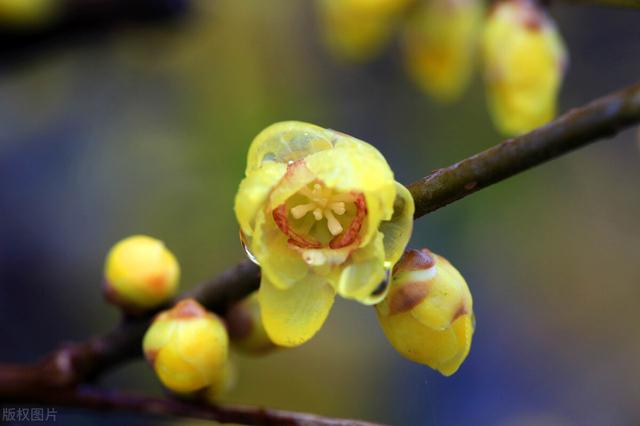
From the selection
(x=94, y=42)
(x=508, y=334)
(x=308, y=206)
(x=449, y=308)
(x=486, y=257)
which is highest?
(x=94, y=42)

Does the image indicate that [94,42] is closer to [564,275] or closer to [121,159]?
[121,159]

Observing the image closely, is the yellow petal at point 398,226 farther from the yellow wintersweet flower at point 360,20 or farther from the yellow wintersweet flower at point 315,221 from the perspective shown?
the yellow wintersweet flower at point 360,20

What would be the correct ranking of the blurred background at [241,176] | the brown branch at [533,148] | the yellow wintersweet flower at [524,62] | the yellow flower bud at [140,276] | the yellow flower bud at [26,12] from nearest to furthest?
1. the brown branch at [533,148]
2. the yellow flower bud at [140,276]
3. the yellow wintersweet flower at [524,62]
4. the yellow flower bud at [26,12]
5. the blurred background at [241,176]

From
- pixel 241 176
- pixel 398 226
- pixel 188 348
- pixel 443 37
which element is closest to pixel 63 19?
pixel 241 176

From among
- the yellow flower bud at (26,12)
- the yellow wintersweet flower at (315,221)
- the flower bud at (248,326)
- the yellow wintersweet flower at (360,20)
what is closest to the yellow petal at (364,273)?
the yellow wintersweet flower at (315,221)

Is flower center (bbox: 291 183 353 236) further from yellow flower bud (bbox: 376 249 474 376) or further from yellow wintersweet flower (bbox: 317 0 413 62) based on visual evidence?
yellow wintersweet flower (bbox: 317 0 413 62)

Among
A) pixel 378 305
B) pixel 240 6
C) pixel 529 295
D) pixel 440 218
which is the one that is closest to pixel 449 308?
pixel 378 305
